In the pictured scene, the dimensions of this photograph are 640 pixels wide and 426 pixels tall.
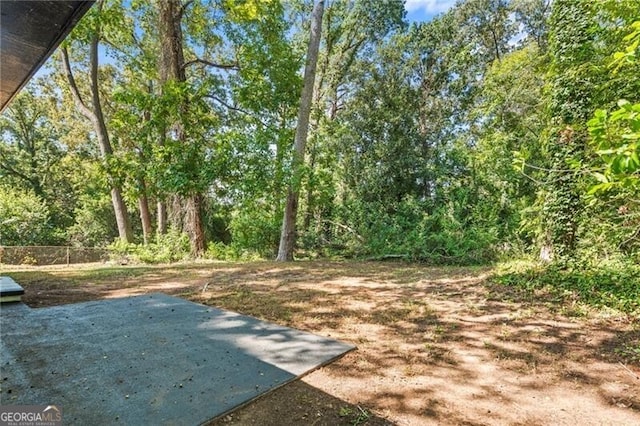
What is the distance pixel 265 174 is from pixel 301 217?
3224 mm

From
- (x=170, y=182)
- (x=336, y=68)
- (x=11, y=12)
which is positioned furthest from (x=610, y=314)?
(x=336, y=68)

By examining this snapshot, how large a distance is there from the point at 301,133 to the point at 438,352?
6.19 metres

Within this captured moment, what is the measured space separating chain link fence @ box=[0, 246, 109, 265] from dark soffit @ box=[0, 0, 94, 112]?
10916 mm

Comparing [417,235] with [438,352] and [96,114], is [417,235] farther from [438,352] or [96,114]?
[96,114]

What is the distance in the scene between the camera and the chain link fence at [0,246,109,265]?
31.6 feet

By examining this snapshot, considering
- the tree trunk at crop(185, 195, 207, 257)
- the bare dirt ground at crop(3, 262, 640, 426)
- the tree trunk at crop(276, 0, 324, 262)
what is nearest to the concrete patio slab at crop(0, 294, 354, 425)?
the bare dirt ground at crop(3, 262, 640, 426)

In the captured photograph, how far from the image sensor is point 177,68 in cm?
824

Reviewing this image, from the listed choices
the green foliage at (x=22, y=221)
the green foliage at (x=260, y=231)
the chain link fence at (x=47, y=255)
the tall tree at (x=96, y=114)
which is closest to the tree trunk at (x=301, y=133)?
the green foliage at (x=260, y=231)

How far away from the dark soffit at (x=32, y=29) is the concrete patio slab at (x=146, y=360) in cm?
161

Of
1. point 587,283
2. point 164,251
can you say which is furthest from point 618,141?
point 164,251

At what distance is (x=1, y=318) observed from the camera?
296cm

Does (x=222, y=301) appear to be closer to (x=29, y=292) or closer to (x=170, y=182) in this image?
(x=29, y=292)

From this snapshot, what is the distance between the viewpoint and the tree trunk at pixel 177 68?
318 inches

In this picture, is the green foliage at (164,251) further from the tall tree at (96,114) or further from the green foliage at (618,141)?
the green foliage at (618,141)
